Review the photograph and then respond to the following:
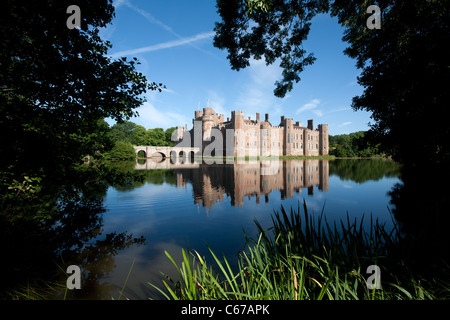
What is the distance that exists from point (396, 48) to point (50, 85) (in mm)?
9380

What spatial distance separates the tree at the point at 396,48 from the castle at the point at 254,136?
39.1 m

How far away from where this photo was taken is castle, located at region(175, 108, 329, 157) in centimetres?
4734

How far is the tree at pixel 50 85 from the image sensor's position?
3.31m

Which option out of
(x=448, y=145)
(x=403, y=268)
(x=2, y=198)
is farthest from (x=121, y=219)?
(x=448, y=145)

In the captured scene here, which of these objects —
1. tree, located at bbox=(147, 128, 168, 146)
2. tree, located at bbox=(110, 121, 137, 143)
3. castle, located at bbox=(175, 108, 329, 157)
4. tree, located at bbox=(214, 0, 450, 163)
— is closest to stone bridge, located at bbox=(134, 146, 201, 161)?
castle, located at bbox=(175, 108, 329, 157)

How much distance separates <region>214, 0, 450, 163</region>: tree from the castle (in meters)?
39.1

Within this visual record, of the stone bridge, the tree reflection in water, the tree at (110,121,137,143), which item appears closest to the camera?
the tree reflection in water

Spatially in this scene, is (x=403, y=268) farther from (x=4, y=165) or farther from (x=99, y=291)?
(x=4, y=165)

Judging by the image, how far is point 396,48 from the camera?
5.92m

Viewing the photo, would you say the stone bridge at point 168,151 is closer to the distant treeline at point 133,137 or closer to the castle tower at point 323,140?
the distant treeline at point 133,137

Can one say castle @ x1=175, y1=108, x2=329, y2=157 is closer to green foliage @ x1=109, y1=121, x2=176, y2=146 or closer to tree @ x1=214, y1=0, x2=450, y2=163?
green foliage @ x1=109, y1=121, x2=176, y2=146

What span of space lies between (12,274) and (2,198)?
1.59 meters

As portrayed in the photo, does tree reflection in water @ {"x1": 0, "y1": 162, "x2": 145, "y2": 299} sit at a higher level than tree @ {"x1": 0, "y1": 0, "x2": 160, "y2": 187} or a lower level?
lower

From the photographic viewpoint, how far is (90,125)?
14.0 feet
